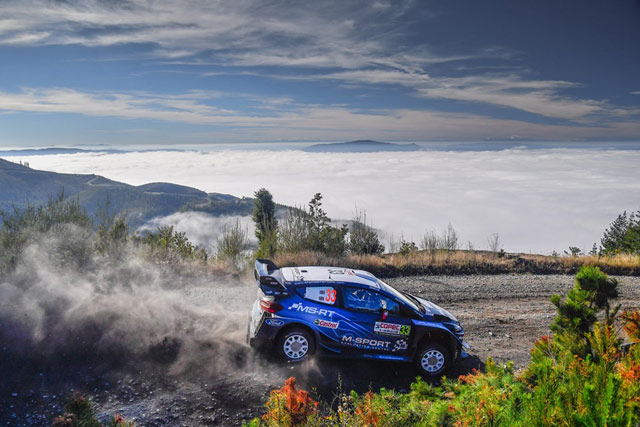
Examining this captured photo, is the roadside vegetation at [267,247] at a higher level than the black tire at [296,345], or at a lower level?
higher

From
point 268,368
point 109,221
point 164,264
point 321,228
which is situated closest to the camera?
point 268,368

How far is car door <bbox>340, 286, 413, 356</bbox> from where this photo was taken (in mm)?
7336

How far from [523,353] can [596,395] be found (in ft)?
22.7

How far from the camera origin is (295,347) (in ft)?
23.9

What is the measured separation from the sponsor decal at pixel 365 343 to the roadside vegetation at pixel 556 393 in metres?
1.22

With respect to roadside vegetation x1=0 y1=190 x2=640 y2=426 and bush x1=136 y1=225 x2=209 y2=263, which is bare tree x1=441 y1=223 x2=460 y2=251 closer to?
roadside vegetation x1=0 y1=190 x2=640 y2=426

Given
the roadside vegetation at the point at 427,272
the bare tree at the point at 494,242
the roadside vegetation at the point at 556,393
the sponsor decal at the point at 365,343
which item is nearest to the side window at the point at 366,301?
the sponsor decal at the point at 365,343

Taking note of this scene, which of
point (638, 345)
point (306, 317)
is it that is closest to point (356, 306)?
point (306, 317)

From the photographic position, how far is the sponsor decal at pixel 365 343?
731 centimetres

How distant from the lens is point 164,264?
1415 cm

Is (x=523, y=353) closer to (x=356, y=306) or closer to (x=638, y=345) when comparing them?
(x=356, y=306)

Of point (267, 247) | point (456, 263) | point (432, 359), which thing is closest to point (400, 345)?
point (432, 359)

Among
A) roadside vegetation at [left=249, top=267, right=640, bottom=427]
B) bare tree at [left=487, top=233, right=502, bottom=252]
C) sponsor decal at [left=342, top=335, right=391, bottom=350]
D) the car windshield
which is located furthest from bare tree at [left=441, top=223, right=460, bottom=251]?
roadside vegetation at [left=249, top=267, right=640, bottom=427]

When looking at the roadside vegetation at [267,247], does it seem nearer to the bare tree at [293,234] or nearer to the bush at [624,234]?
the bare tree at [293,234]
